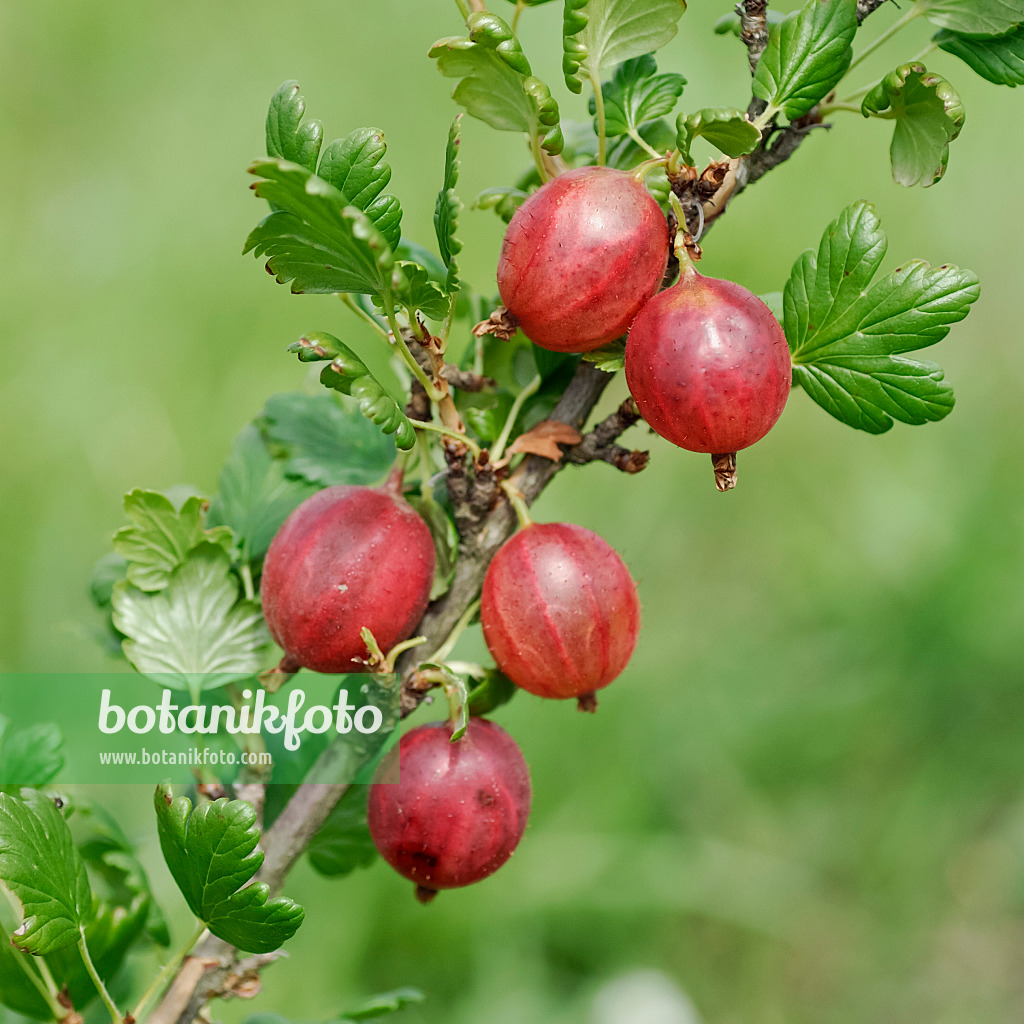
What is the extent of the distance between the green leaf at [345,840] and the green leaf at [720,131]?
2.07 ft

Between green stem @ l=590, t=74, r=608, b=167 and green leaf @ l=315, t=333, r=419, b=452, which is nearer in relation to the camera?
green leaf @ l=315, t=333, r=419, b=452

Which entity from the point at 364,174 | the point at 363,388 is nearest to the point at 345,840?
the point at 363,388

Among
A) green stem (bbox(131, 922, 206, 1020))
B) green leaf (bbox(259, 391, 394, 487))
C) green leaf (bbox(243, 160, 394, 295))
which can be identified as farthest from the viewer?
green leaf (bbox(259, 391, 394, 487))

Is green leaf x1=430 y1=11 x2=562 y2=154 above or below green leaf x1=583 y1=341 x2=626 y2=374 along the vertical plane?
above

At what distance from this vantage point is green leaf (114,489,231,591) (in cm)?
95

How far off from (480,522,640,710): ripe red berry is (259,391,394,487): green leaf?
0.86 feet

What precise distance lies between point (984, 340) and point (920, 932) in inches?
64.0

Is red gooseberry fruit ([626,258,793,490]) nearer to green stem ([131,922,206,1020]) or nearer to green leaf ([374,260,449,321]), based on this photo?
green leaf ([374,260,449,321])

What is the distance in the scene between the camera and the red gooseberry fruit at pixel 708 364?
684mm

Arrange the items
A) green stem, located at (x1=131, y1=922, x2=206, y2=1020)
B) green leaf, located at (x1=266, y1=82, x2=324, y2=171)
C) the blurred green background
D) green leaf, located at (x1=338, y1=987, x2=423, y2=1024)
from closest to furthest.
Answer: green leaf, located at (x1=266, y1=82, x2=324, y2=171)
green stem, located at (x1=131, y1=922, x2=206, y2=1020)
green leaf, located at (x1=338, y1=987, x2=423, y2=1024)
the blurred green background

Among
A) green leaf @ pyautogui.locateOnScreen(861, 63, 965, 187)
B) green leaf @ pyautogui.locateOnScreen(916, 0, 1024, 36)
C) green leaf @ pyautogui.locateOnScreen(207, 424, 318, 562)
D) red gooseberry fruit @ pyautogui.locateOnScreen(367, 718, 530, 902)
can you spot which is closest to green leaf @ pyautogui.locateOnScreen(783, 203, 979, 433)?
green leaf @ pyautogui.locateOnScreen(861, 63, 965, 187)

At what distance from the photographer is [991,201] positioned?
313 centimetres

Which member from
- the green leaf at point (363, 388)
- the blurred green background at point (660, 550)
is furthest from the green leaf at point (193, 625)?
the blurred green background at point (660, 550)

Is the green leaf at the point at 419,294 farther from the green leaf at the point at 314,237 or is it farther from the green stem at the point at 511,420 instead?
the green stem at the point at 511,420
